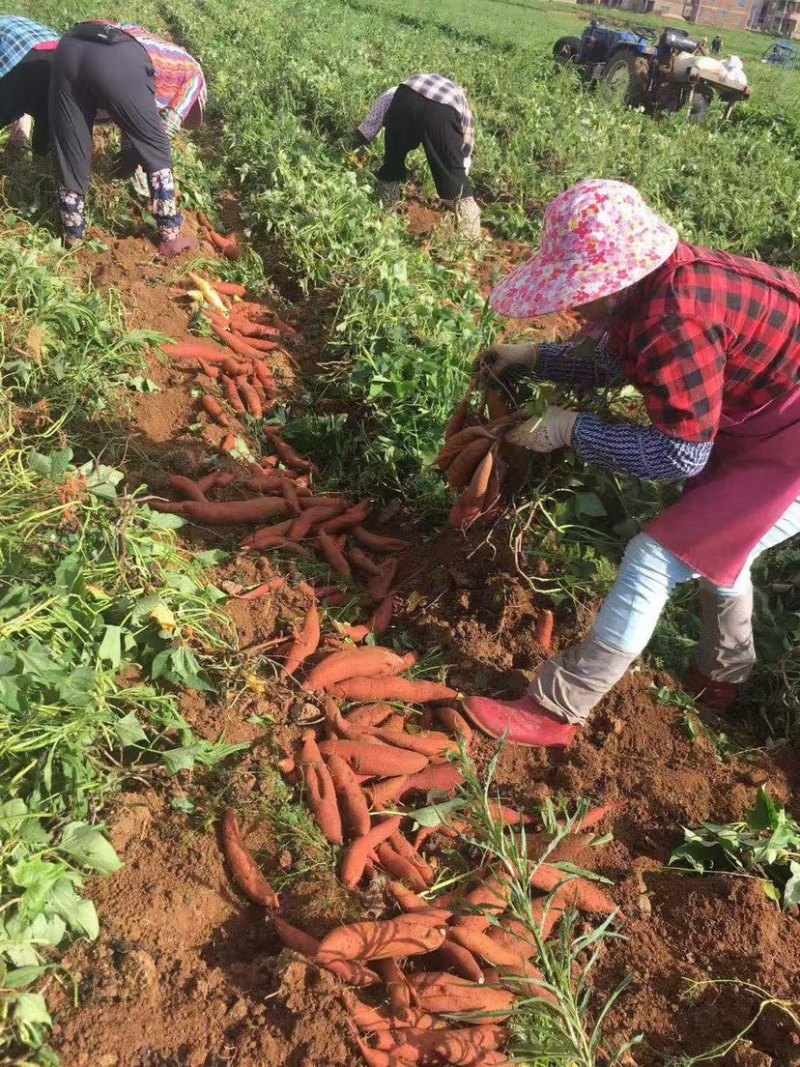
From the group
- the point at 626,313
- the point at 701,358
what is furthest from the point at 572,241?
the point at 701,358

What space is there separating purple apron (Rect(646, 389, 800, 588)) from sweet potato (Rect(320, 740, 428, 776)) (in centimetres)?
95

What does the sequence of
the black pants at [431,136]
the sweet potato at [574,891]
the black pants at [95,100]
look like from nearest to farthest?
the sweet potato at [574,891] < the black pants at [95,100] < the black pants at [431,136]

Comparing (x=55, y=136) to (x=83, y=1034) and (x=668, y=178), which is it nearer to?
(x=83, y=1034)

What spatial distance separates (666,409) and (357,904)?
1424mm

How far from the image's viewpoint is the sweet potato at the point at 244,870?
1.93 meters

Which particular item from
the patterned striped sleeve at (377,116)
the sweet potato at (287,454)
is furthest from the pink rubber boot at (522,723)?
the patterned striped sleeve at (377,116)

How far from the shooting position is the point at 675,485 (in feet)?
10.3

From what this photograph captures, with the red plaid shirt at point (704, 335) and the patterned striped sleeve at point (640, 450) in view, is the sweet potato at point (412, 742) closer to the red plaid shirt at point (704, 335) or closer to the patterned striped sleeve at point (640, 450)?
the patterned striped sleeve at point (640, 450)

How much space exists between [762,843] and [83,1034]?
1.70 metres

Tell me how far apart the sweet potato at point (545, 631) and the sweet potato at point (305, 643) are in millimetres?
770

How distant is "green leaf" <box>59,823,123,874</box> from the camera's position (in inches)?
70.7

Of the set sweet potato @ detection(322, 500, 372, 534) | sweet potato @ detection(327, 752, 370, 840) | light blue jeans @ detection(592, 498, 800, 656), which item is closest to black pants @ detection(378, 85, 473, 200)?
sweet potato @ detection(322, 500, 372, 534)

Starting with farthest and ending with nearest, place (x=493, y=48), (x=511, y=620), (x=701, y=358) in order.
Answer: (x=493, y=48), (x=511, y=620), (x=701, y=358)

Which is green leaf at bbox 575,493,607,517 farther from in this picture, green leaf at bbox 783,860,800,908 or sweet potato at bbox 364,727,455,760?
green leaf at bbox 783,860,800,908
